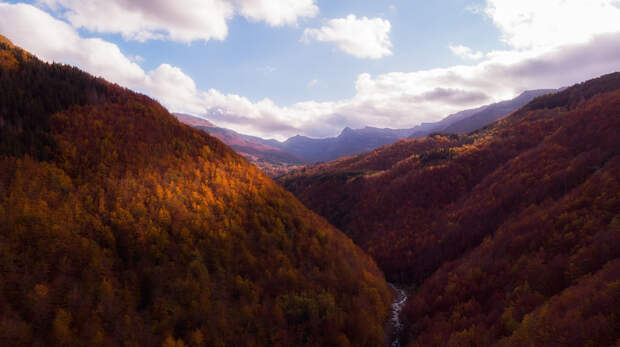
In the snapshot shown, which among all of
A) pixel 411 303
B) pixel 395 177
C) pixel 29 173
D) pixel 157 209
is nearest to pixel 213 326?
pixel 157 209

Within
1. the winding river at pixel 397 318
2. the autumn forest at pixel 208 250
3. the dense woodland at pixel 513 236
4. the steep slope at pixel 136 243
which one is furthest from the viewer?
the winding river at pixel 397 318

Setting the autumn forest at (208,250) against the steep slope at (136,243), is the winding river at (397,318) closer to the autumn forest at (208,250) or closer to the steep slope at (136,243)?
the autumn forest at (208,250)

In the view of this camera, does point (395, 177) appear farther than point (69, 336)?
Yes

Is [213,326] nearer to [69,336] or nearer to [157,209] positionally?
[69,336]

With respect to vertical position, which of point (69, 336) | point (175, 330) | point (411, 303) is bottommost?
point (411, 303)

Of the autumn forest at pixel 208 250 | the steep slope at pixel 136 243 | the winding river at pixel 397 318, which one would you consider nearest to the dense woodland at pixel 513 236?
the autumn forest at pixel 208 250

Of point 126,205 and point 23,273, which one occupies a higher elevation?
point 126,205

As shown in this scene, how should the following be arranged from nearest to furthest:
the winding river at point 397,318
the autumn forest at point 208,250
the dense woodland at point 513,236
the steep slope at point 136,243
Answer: the steep slope at point 136,243 < the autumn forest at point 208,250 < the dense woodland at point 513,236 < the winding river at point 397,318

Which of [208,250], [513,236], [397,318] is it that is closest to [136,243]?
[208,250]
